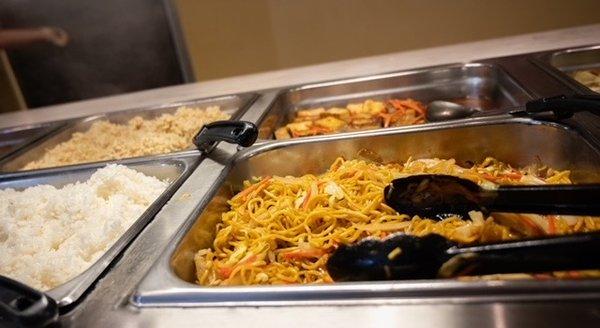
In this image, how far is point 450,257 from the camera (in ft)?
2.96

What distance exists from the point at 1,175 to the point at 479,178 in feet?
7.01

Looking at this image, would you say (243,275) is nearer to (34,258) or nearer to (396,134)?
(34,258)

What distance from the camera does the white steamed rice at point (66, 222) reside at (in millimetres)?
1253

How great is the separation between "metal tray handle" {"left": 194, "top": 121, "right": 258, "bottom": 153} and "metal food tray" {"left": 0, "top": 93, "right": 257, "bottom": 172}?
484 millimetres

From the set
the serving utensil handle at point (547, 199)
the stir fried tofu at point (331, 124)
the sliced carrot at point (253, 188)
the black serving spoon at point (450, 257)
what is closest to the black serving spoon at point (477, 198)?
the serving utensil handle at point (547, 199)

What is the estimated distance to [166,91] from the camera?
3279 mm

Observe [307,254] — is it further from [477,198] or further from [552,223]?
[552,223]

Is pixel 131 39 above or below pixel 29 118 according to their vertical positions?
above

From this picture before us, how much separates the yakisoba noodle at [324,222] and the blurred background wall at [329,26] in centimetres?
413

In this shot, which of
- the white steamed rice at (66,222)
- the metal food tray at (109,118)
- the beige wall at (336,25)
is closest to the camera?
the white steamed rice at (66,222)

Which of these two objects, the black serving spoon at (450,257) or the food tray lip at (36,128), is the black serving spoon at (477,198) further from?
the food tray lip at (36,128)

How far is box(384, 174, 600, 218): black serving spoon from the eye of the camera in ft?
3.23

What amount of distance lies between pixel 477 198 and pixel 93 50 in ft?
19.7

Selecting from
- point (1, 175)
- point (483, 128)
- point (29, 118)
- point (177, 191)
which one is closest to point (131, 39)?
point (29, 118)
